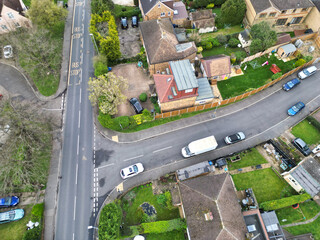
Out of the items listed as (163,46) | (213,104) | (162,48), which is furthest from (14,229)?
(163,46)

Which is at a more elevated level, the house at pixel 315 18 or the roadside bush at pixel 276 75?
the house at pixel 315 18

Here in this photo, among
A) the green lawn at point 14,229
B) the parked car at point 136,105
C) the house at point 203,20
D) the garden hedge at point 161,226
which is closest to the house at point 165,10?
the house at point 203,20

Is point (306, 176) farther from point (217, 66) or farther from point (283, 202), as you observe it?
point (217, 66)

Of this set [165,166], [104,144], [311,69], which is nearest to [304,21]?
[311,69]

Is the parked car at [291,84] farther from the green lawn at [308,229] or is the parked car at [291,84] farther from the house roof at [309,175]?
the green lawn at [308,229]

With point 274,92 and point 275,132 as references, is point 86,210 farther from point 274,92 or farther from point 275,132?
point 274,92

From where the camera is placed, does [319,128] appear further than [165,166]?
Yes

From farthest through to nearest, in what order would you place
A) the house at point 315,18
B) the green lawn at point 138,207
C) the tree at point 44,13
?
1. the house at point 315,18
2. the tree at point 44,13
3. the green lawn at point 138,207
